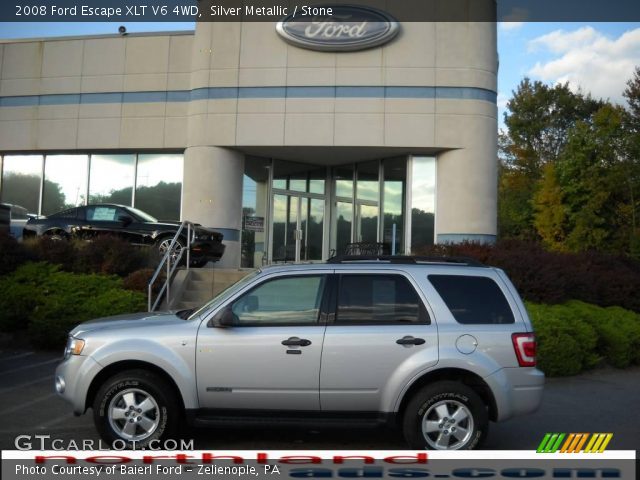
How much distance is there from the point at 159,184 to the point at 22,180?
500cm

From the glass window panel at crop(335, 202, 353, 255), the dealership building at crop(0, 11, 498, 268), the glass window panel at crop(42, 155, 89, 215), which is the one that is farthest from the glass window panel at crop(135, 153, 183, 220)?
the glass window panel at crop(335, 202, 353, 255)

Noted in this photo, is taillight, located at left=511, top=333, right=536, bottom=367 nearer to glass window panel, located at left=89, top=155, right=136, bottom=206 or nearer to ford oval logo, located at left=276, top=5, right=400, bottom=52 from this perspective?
ford oval logo, located at left=276, top=5, right=400, bottom=52

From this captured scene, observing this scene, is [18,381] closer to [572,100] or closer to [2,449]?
[2,449]

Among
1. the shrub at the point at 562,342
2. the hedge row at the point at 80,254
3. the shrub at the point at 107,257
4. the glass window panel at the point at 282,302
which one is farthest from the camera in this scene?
the shrub at the point at 107,257

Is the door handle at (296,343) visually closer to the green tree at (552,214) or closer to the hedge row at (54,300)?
the hedge row at (54,300)

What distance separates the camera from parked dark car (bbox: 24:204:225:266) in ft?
53.2

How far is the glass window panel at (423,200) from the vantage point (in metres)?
20.3

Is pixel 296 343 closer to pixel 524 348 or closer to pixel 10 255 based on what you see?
pixel 524 348

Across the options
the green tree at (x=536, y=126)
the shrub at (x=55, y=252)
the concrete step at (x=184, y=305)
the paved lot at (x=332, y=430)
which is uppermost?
the green tree at (x=536, y=126)

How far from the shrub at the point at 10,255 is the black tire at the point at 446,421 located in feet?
33.9

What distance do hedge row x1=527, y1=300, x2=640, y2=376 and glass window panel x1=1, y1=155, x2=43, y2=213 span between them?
56.5ft

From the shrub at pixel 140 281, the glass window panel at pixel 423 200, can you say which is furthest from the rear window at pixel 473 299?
the glass window panel at pixel 423 200

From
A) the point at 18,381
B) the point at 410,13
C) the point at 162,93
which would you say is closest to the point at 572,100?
the point at 410,13

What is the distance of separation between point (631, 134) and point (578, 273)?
847 inches
